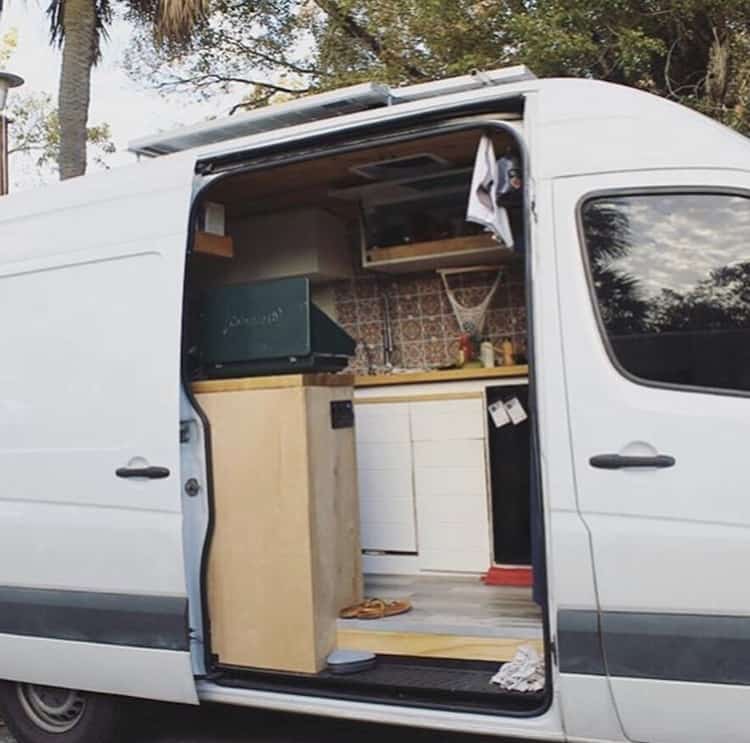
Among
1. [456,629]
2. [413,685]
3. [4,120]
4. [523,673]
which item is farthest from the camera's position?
[4,120]

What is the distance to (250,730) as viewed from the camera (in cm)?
457

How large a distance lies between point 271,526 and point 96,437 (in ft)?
2.64

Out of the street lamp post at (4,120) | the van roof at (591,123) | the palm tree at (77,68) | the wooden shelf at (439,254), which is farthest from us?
the palm tree at (77,68)

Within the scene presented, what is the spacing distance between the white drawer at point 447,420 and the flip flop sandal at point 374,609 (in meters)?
1.10

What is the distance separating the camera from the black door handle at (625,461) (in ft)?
9.66

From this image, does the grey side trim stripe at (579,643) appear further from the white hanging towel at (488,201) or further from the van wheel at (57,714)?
the van wheel at (57,714)

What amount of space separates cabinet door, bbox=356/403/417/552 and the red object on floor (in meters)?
0.49

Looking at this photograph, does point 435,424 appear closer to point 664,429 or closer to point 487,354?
point 487,354

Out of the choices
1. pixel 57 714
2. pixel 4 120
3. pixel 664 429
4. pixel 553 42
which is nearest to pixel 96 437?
pixel 57 714

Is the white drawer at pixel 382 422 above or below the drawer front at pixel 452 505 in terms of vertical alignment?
above

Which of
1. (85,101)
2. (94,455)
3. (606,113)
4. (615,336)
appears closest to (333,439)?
(94,455)

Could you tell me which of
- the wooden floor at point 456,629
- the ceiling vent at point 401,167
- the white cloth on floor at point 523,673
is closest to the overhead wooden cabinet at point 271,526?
the wooden floor at point 456,629

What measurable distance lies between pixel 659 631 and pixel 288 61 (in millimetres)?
10067

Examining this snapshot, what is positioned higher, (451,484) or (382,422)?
(382,422)
